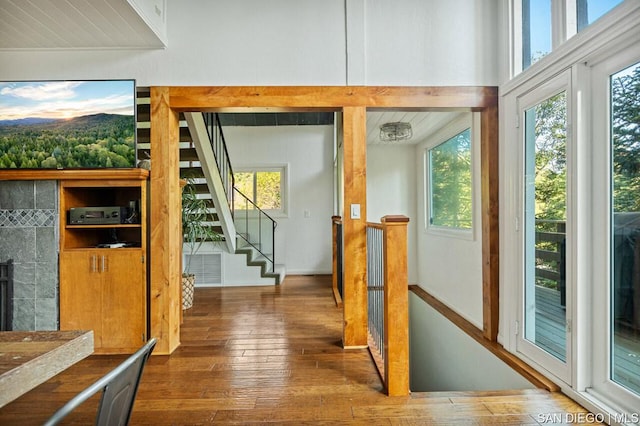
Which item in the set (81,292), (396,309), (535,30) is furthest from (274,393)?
(535,30)

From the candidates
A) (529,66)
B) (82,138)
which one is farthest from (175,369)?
(529,66)

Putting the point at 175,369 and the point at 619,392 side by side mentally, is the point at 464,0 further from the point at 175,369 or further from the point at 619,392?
the point at 175,369

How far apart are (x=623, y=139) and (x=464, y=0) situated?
5.78 feet

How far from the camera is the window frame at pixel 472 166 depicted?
3717 mm

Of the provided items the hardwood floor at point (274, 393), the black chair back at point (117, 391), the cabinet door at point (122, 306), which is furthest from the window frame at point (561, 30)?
the cabinet door at point (122, 306)

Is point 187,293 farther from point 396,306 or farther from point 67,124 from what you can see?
point 396,306

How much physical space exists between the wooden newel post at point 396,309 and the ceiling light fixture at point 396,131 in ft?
6.82

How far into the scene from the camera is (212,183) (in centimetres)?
469

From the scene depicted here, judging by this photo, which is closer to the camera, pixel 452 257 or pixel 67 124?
pixel 67 124

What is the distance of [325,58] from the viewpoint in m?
2.92

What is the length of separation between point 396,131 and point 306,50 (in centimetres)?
154

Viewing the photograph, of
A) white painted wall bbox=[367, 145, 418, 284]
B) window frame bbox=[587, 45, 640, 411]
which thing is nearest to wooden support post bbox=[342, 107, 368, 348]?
window frame bbox=[587, 45, 640, 411]

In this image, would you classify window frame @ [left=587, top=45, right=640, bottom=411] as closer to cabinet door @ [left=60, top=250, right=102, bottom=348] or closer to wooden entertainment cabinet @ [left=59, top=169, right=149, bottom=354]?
wooden entertainment cabinet @ [left=59, top=169, right=149, bottom=354]

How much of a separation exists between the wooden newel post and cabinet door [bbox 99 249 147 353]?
76.3 inches
